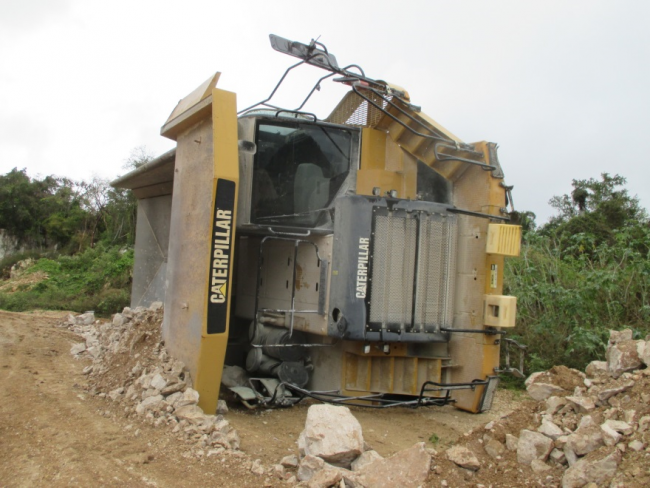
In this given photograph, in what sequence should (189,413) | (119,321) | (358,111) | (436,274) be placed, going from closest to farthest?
1. (189,413)
2. (436,274)
3. (358,111)
4. (119,321)

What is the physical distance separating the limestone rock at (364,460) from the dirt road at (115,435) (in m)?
0.46

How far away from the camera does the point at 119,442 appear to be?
3.93 metres

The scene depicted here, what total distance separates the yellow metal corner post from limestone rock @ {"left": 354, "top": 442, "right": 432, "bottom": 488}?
1.71 meters

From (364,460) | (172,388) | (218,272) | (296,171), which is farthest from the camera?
(296,171)

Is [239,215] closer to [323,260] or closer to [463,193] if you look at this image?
[323,260]

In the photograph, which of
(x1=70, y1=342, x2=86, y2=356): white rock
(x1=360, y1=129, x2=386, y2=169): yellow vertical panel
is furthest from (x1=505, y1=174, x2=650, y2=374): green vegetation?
(x1=70, y1=342, x2=86, y2=356): white rock

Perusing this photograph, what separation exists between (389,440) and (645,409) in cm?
210

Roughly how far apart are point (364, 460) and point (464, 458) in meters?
0.59

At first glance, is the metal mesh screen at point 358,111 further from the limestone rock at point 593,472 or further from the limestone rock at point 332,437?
the limestone rock at point 593,472

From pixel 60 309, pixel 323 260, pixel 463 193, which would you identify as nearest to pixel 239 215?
pixel 323 260

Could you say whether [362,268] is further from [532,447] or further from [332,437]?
[532,447]

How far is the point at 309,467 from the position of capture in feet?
11.1

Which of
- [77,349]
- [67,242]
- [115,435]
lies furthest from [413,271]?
Answer: [67,242]

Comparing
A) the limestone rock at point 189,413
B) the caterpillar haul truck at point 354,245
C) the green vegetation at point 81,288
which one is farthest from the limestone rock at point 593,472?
the green vegetation at point 81,288
